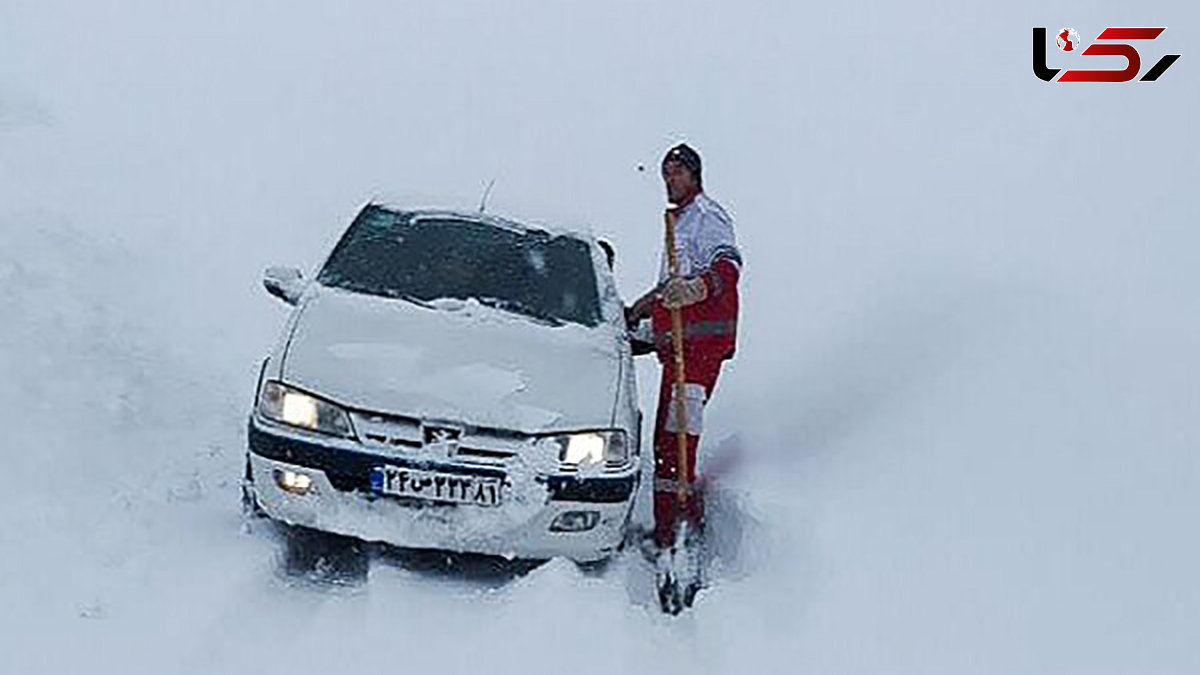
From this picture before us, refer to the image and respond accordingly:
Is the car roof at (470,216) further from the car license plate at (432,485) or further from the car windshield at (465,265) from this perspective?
the car license plate at (432,485)

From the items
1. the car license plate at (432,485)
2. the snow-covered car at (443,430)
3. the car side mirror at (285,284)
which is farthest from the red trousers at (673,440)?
the car side mirror at (285,284)

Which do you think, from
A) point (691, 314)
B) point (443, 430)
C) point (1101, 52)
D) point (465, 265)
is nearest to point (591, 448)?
point (443, 430)

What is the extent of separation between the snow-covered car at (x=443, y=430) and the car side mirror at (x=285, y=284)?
22 mm

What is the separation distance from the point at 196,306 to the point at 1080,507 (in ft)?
18.8

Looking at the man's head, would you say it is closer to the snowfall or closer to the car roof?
the car roof

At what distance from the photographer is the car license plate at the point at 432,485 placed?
577 centimetres

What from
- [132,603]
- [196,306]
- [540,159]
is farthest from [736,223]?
[132,603]

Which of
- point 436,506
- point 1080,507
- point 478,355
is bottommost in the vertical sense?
point 1080,507

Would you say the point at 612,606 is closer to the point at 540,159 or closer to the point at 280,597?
the point at 280,597

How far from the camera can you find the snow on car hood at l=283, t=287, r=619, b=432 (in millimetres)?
5957

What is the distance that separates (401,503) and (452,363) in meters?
0.67

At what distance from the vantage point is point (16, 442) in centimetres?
684

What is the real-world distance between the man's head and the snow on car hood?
0.81m

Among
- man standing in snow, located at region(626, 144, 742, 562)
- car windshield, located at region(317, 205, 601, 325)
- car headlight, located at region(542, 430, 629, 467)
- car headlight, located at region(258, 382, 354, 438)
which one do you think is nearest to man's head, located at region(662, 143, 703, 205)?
man standing in snow, located at region(626, 144, 742, 562)
